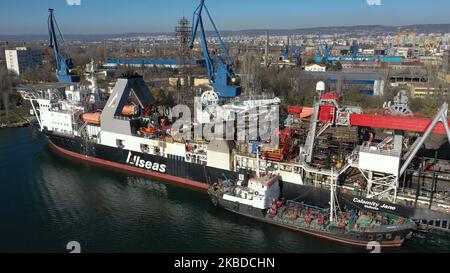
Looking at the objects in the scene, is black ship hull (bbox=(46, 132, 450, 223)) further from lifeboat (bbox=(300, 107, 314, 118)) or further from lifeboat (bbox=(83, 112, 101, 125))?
lifeboat (bbox=(300, 107, 314, 118))

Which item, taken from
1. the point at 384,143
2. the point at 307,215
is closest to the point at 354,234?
the point at 307,215

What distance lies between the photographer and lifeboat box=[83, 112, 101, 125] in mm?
23219

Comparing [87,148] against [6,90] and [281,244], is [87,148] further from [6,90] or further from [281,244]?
[6,90]

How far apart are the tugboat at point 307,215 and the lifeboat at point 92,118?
1022 cm

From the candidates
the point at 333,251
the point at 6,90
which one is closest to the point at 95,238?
the point at 333,251

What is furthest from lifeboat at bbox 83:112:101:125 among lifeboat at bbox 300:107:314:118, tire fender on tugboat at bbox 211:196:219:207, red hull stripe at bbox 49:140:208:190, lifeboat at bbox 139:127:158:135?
lifeboat at bbox 300:107:314:118

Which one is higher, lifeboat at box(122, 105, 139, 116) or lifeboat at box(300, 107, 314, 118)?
lifeboat at box(300, 107, 314, 118)

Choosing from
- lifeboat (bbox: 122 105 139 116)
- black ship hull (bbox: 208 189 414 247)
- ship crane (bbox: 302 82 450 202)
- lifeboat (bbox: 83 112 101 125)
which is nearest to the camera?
black ship hull (bbox: 208 189 414 247)

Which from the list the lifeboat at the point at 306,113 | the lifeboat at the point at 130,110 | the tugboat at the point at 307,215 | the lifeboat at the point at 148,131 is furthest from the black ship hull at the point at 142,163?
the lifeboat at the point at 306,113

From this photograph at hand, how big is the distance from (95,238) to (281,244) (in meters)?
7.57

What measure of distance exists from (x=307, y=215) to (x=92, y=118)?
15.4 metres

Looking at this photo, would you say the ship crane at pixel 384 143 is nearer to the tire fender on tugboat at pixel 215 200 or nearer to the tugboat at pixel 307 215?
the tugboat at pixel 307 215

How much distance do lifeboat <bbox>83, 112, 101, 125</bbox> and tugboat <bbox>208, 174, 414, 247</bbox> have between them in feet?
33.5

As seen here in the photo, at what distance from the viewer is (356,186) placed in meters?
15.7
